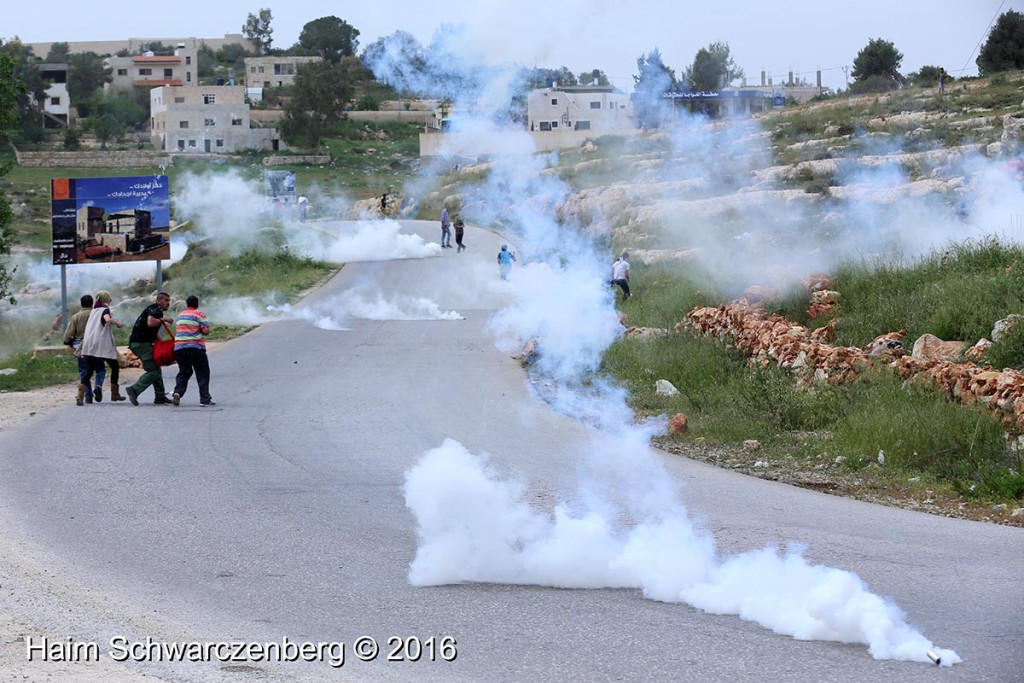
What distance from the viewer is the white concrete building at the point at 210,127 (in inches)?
3516

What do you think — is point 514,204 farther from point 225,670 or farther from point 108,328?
point 225,670

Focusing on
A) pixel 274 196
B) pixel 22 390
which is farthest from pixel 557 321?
pixel 274 196

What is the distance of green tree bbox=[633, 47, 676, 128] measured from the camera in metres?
34.6

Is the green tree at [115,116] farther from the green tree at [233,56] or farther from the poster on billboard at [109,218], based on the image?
the poster on billboard at [109,218]

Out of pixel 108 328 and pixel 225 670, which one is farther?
pixel 108 328

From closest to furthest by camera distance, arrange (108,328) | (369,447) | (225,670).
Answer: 1. (225,670)
2. (369,447)
3. (108,328)

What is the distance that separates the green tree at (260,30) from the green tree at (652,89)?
140 m

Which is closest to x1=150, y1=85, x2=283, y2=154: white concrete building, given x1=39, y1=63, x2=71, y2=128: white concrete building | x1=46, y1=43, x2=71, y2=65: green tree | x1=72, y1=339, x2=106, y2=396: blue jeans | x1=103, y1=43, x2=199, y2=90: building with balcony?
x1=39, y1=63, x2=71, y2=128: white concrete building

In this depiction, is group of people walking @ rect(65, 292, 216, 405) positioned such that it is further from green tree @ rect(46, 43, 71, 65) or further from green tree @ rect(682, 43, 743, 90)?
green tree @ rect(46, 43, 71, 65)

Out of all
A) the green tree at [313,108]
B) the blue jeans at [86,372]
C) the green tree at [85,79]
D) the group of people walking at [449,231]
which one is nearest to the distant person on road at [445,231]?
the group of people walking at [449,231]

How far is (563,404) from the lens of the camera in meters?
15.6

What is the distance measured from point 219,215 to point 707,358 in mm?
29696

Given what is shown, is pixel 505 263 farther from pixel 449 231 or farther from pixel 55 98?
pixel 55 98

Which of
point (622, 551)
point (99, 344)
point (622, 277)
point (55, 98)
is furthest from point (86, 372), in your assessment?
point (55, 98)
